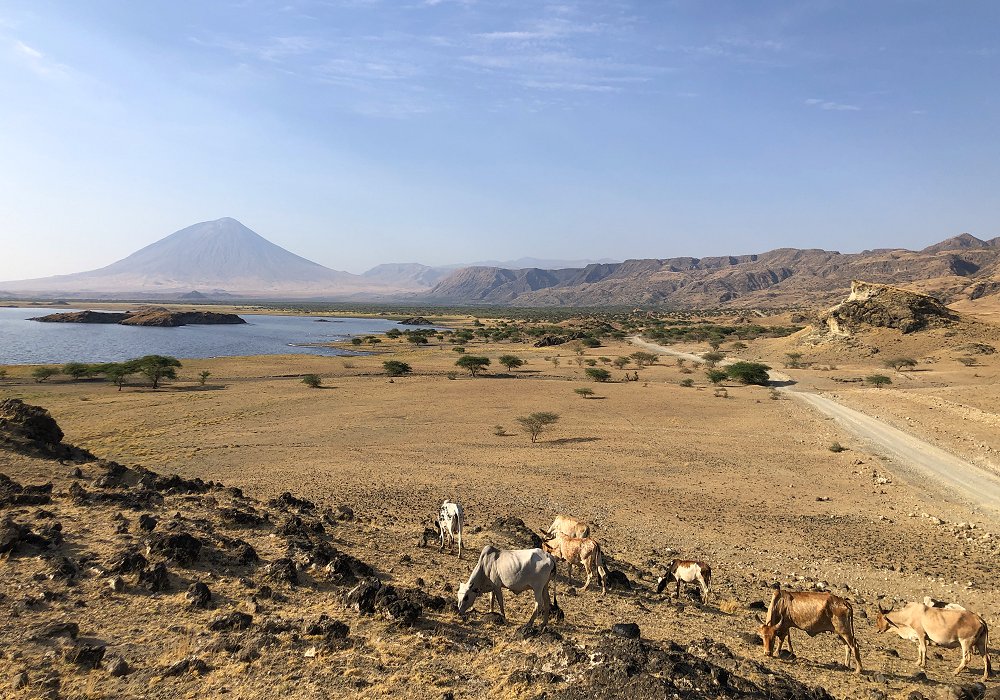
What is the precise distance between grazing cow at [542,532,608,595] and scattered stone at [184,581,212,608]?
6309mm

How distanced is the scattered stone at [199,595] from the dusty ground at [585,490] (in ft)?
1.13

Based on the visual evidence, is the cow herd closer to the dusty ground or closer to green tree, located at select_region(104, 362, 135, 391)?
the dusty ground

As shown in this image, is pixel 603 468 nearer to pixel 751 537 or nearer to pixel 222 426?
pixel 751 537

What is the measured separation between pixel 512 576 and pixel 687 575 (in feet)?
13.0

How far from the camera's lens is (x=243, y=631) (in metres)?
7.46

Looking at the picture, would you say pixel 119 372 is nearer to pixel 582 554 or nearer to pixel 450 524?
pixel 450 524

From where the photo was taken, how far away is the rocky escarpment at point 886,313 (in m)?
60.3

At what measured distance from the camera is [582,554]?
32.2 feet

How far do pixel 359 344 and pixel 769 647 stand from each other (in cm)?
8298

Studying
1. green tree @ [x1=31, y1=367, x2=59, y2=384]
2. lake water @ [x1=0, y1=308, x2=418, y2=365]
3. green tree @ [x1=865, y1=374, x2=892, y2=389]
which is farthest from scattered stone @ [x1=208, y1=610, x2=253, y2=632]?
A: lake water @ [x1=0, y1=308, x2=418, y2=365]

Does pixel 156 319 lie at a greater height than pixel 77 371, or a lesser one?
greater

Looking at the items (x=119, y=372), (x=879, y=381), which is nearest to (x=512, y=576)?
(x=879, y=381)

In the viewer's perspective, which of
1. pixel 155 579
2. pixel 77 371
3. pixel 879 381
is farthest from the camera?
pixel 77 371

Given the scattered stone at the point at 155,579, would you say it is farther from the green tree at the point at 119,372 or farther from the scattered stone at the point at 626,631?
the green tree at the point at 119,372
